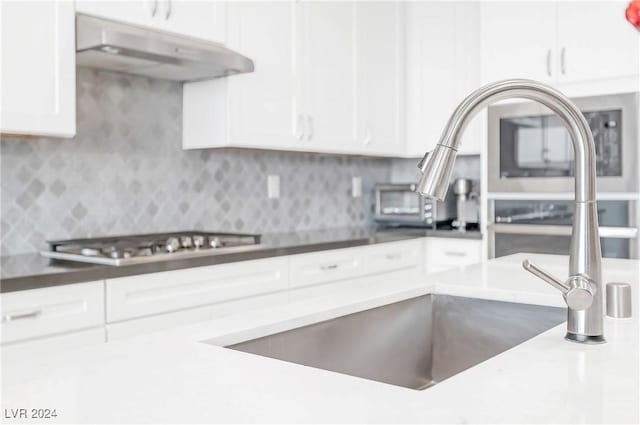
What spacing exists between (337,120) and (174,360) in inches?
109

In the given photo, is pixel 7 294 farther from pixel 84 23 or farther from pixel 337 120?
pixel 337 120

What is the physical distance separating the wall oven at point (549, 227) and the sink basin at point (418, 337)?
6.46 feet

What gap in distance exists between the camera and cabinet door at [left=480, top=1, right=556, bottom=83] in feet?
11.7

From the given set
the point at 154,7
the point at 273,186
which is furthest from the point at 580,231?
the point at 273,186

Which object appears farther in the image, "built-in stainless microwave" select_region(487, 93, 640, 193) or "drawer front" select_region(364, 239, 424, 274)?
"drawer front" select_region(364, 239, 424, 274)

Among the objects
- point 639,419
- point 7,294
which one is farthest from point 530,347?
point 7,294

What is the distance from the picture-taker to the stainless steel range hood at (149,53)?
7.65 ft

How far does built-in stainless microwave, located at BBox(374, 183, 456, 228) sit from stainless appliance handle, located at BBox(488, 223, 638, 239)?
14.7 inches

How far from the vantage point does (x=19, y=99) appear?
218cm

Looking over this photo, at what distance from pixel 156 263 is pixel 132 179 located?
747 millimetres

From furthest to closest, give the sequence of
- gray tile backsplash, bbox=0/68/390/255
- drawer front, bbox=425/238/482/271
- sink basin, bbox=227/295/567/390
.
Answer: drawer front, bbox=425/238/482/271 < gray tile backsplash, bbox=0/68/390/255 < sink basin, bbox=227/295/567/390

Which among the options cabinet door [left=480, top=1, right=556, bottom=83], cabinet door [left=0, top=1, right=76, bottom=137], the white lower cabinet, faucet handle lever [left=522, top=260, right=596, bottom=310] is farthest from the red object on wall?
cabinet door [left=480, top=1, right=556, bottom=83]

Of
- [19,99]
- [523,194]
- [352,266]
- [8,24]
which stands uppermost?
[8,24]

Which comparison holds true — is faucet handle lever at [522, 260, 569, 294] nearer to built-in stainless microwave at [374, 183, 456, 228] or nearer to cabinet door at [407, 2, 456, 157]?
built-in stainless microwave at [374, 183, 456, 228]
